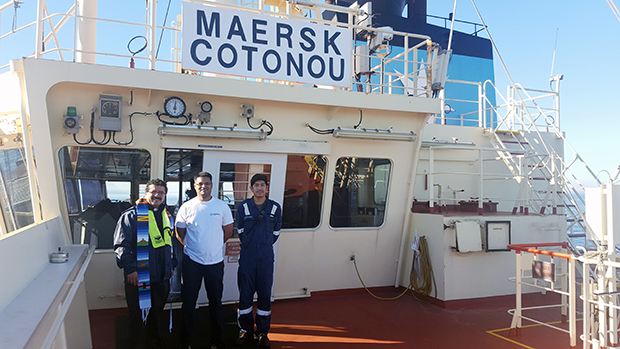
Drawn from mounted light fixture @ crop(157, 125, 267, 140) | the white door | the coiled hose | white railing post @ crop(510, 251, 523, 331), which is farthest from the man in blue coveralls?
white railing post @ crop(510, 251, 523, 331)

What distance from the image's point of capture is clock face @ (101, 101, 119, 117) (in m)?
5.17

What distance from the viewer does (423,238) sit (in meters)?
6.57

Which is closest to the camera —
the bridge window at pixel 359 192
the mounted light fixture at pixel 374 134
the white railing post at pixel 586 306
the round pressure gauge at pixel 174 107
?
the white railing post at pixel 586 306

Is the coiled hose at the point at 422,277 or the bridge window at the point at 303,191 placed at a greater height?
the bridge window at the point at 303,191

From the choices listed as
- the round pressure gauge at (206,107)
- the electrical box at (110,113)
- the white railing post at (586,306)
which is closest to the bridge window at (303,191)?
the round pressure gauge at (206,107)

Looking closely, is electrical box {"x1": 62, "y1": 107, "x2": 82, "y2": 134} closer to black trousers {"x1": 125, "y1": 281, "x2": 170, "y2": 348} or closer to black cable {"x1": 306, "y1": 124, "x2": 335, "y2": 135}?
black trousers {"x1": 125, "y1": 281, "x2": 170, "y2": 348}

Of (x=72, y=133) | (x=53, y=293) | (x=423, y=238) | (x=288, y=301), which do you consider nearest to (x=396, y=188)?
(x=423, y=238)

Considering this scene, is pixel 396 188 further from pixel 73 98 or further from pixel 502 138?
pixel 73 98

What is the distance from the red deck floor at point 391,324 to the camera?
4.82 metres

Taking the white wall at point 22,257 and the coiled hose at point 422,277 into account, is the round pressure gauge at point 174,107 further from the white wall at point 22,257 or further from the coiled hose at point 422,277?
the coiled hose at point 422,277

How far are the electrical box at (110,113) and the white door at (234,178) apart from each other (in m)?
1.18

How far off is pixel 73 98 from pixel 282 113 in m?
2.57

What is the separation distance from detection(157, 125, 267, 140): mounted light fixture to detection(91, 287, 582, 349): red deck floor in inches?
90.1

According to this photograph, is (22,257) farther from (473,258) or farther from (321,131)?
(473,258)
